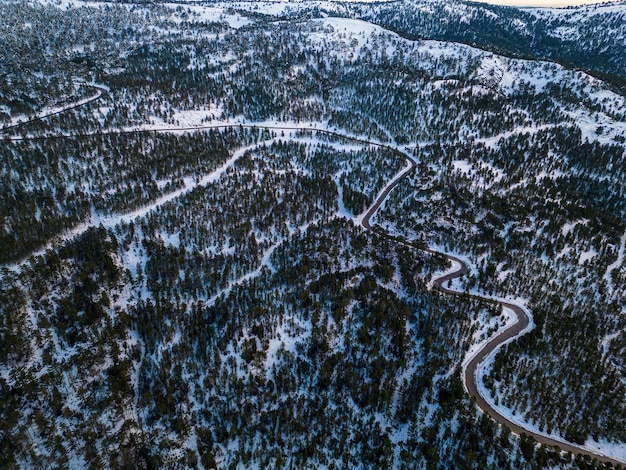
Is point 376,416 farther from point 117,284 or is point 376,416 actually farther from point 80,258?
point 80,258

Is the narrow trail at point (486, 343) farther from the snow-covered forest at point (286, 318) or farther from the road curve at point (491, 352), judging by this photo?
the snow-covered forest at point (286, 318)

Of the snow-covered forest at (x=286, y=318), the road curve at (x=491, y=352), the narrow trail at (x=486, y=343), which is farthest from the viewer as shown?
the snow-covered forest at (x=286, y=318)

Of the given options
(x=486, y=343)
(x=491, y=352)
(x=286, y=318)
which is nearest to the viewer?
(x=491, y=352)

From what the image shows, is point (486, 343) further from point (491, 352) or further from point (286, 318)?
point (286, 318)

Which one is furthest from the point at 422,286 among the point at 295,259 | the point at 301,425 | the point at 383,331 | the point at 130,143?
the point at 130,143

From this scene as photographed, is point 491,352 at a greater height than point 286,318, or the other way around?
point 491,352

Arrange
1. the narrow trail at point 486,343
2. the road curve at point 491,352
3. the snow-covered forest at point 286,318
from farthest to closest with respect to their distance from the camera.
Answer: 1. the snow-covered forest at point 286,318
2. the narrow trail at point 486,343
3. the road curve at point 491,352

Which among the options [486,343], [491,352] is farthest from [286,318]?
[491,352]

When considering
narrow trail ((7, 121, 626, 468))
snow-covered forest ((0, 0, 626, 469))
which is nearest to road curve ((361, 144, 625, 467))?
narrow trail ((7, 121, 626, 468))

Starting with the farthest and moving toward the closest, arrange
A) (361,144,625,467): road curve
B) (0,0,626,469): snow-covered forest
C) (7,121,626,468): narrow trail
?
(0,0,626,469): snow-covered forest
(7,121,626,468): narrow trail
(361,144,625,467): road curve

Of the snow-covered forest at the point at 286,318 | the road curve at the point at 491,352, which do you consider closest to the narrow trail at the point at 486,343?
the road curve at the point at 491,352

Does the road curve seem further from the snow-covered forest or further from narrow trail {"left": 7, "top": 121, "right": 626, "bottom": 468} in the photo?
the snow-covered forest
